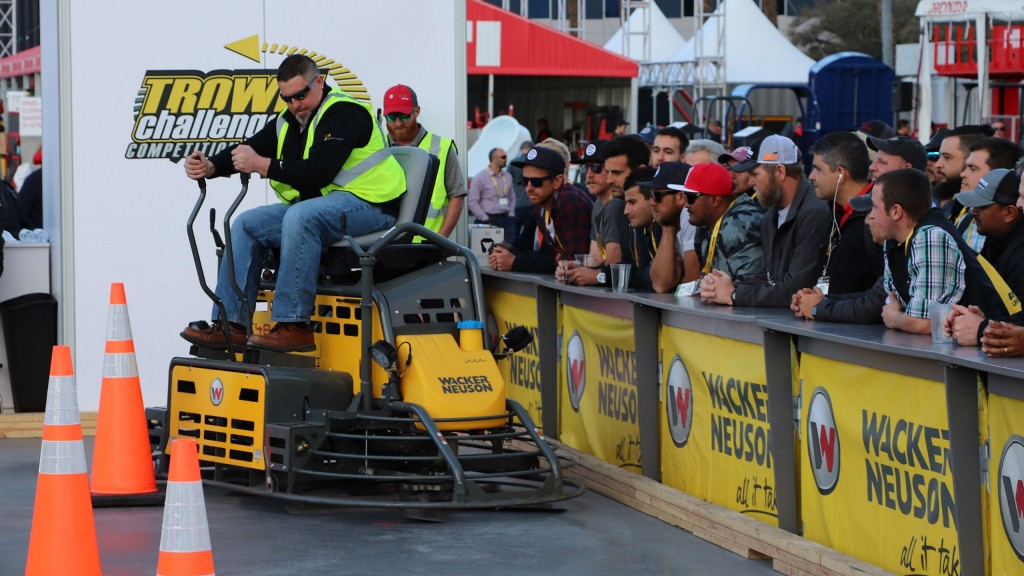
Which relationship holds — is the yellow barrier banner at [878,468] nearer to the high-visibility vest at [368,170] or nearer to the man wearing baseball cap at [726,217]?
the man wearing baseball cap at [726,217]

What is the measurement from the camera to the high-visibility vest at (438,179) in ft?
37.0

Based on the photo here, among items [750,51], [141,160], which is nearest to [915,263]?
[141,160]

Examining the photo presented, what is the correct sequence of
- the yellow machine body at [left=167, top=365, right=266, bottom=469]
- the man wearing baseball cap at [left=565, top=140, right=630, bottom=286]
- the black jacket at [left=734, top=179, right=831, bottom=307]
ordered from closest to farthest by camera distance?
1. the black jacket at [left=734, top=179, right=831, bottom=307]
2. the yellow machine body at [left=167, top=365, right=266, bottom=469]
3. the man wearing baseball cap at [left=565, top=140, right=630, bottom=286]

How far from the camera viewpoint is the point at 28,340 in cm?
1153

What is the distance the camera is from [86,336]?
37.4 ft

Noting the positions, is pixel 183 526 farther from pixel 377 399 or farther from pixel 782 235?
pixel 782 235

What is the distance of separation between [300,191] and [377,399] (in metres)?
1.37

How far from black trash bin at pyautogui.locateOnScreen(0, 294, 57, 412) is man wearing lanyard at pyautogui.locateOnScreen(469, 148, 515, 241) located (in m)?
13.2

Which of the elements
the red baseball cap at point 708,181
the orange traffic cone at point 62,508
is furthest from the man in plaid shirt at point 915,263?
the orange traffic cone at point 62,508

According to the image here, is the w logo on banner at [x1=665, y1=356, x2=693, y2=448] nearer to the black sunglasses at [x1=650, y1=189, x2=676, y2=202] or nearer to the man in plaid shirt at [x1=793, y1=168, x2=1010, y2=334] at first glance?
the black sunglasses at [x1=650, y1=189, x2=676, y2=202]

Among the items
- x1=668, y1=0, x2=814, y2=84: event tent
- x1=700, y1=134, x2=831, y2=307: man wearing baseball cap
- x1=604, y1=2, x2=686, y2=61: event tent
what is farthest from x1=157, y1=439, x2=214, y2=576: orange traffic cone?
x1=604, y1=2, x2=686, y2=61: event tent

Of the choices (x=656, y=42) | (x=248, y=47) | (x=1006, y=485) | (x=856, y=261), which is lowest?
(x=1006, y=485)

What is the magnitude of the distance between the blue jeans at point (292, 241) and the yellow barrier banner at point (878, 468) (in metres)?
2.86

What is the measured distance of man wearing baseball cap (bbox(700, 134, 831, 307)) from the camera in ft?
26.7
